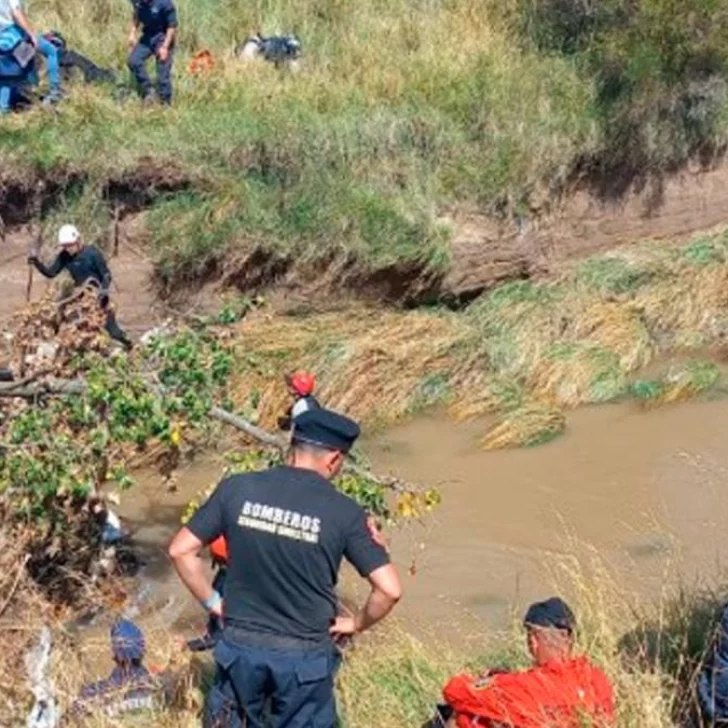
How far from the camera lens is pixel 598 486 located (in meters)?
11.8

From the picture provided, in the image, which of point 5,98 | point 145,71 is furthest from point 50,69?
point 145,71

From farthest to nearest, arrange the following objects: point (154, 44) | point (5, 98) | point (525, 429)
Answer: point (154, 44), point (5, 98), point (525, 429)

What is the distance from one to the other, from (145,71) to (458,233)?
3291 millimetres

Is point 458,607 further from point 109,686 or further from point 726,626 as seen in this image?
point 726,626

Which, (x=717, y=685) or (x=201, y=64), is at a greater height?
(x=717, y=685)

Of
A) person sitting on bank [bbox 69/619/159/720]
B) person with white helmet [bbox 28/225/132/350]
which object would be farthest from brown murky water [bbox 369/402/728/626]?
person sitting on bank [bbox 69/619/159/720]

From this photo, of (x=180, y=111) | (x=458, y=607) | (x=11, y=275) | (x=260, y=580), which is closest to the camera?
(x=260, y=580)

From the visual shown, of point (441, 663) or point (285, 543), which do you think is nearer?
point (285, 543)

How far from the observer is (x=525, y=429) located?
1252 cm

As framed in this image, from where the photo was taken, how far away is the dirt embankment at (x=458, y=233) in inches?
533

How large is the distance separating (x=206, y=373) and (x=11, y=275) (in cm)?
550

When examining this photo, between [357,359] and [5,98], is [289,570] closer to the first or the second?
[357,359]

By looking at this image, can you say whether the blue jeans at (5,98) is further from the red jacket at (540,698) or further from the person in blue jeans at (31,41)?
the red jacket at (540,698)

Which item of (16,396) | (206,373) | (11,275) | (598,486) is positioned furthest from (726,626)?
(11,275)
